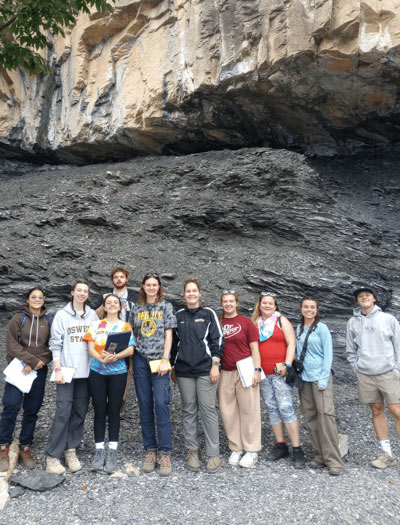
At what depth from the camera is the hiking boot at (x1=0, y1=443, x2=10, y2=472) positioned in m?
3.94

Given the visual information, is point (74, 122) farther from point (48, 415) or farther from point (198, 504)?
point (198, 504)

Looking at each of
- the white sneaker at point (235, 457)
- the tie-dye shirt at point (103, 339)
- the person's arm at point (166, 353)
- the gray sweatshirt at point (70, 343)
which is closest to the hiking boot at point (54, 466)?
the gray sweatshirt at point (70, 343)

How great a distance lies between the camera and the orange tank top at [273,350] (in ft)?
14.8

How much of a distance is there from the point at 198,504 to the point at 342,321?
594 centimetres

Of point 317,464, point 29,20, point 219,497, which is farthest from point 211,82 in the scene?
point 219,497

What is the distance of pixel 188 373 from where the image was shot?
428 centimetres

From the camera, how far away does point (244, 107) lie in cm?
1354

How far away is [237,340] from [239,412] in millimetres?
901

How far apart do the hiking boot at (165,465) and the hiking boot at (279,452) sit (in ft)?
4.17

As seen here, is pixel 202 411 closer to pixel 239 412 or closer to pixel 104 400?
pixel 239 412

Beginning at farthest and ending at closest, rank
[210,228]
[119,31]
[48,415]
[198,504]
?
1. [119,31]
2. [210,228]
3. [48,415]
4. [198,504]

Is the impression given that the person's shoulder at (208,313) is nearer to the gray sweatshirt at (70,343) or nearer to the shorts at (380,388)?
the gray sweatshirt at (70,343)

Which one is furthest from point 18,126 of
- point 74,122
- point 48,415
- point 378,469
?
point 378,469

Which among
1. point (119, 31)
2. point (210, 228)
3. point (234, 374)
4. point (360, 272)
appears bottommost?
point (234, 374)
